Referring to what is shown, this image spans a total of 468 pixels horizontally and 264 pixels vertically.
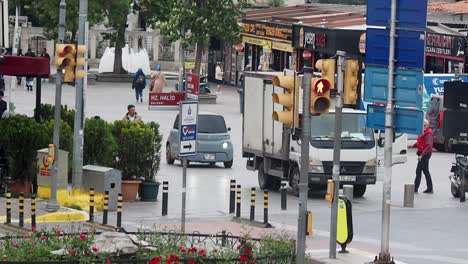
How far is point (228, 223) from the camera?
28.5m

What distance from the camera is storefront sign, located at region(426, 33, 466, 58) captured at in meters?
59.4

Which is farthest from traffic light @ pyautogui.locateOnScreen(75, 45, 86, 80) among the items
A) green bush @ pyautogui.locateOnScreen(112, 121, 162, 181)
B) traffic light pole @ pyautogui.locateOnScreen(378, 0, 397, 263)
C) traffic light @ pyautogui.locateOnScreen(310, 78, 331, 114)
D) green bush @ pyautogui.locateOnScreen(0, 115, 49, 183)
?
traffic light @ pyautogui.locateOnScreen(310, 78, 331, 114)

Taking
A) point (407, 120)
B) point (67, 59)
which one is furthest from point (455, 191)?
point (407, 120)

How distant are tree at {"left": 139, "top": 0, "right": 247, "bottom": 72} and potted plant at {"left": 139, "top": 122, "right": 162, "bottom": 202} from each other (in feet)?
114

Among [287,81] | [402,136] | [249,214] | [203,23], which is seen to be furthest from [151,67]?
[287,81]

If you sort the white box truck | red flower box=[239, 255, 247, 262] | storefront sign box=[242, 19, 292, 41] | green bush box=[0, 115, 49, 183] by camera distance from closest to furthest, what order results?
red flower box=[239, 255, 247, 262], green bush box=[0, 115, 49, 183], the white box truck, storefront sign box=[242, 19, 292, 41]

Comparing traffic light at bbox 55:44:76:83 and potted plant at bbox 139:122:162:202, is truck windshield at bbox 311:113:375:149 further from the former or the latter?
traffic light at bbox 55:44:76:83

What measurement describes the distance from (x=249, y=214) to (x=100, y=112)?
29.3 m

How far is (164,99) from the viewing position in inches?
981

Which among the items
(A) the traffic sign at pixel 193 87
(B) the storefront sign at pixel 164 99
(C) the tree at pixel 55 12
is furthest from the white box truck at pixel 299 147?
(C) the tree at pixel 55 12

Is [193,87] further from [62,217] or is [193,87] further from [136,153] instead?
[136,153]

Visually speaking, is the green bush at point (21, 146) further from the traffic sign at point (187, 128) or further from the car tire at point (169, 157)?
the car tire at point (169, 157)

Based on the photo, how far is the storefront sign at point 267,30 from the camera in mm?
72562

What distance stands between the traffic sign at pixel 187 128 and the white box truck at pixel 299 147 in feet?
27.3
